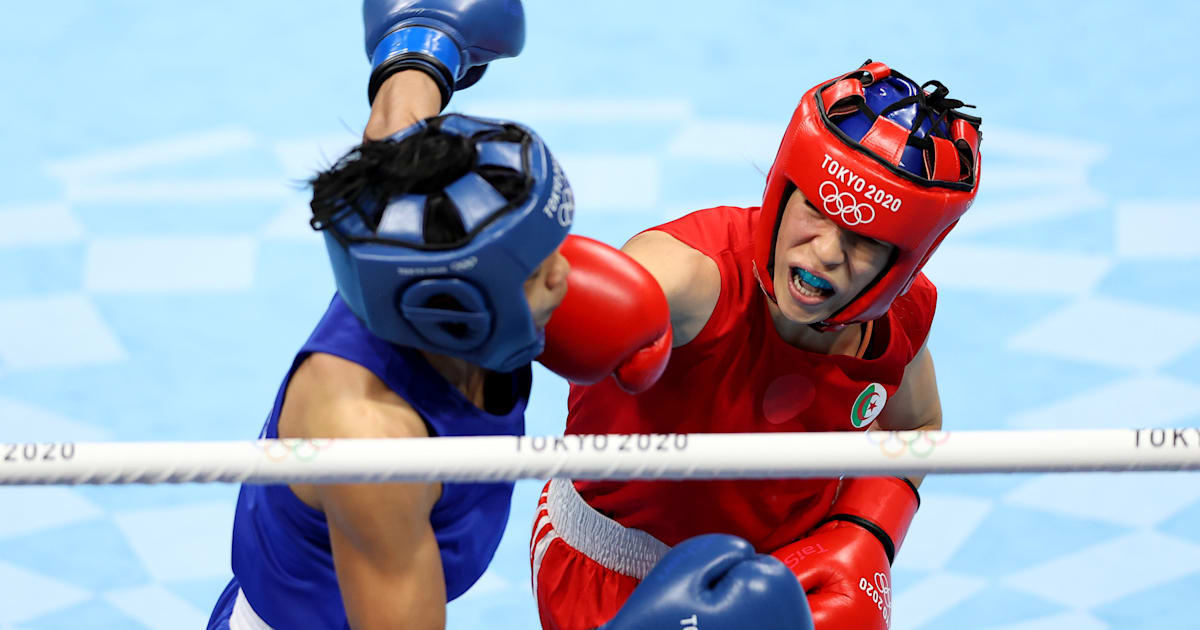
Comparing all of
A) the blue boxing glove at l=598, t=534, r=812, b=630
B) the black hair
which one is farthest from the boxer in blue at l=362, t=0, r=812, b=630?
the black hair

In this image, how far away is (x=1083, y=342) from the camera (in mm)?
4867

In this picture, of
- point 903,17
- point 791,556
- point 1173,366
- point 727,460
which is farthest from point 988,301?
point 727,460

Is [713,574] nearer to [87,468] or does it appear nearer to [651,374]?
[651,374]

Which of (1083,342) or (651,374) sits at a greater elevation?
(1083,342)

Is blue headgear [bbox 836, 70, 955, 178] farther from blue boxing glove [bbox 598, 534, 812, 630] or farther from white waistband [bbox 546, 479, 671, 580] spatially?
white waistband [bbox 546, 479, 671, 580]

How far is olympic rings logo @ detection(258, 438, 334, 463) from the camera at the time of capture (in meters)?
1.74

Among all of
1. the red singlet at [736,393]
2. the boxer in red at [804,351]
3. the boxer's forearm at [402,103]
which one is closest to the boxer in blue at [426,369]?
the boxer in red at [804,351]

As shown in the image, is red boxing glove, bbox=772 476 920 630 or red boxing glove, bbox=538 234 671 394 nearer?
red boxing glove, bbox=538 234 671 394

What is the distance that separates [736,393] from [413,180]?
0.95 m

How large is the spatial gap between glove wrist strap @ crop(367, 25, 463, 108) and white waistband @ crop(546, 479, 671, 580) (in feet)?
2.84

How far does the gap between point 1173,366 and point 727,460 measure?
3.45 meters

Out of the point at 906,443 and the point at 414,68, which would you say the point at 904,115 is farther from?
the point at 414,68

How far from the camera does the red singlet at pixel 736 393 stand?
2.50 m

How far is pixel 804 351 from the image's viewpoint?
254 cm
